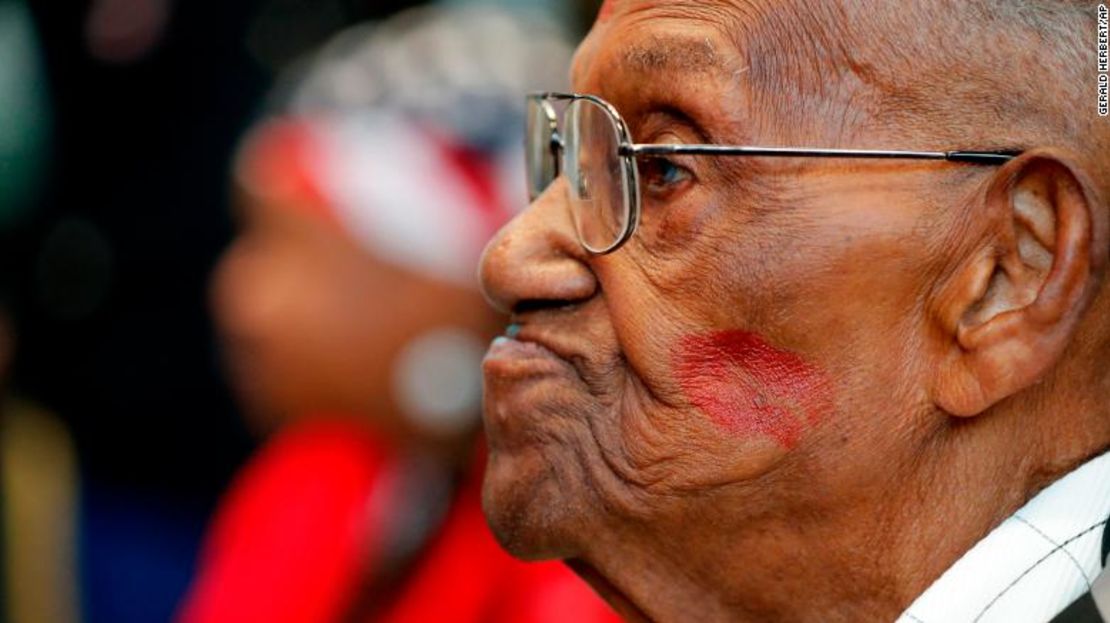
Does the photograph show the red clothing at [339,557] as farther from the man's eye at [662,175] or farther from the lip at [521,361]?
the man's eye at [662,175]

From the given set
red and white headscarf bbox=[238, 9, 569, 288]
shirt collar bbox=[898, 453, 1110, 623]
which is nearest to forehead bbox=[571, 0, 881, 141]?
shirt collar bbox=[898, 453, 1110, 623]

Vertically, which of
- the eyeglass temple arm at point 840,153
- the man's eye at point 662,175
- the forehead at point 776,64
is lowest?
the man's eye at point 662,175

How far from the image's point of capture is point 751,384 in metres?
2.00

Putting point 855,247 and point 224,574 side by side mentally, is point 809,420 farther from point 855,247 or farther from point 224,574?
point 224,574

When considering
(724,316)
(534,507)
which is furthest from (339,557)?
(724,316)

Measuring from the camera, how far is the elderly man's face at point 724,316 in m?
1.96

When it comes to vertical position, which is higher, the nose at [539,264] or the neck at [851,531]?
the nose at [539,264]

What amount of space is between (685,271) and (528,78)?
2.00 m

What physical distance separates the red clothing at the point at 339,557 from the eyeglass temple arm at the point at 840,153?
5.46 ft

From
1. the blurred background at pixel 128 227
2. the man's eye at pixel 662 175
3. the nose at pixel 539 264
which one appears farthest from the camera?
the blurred background at pixel 128 227

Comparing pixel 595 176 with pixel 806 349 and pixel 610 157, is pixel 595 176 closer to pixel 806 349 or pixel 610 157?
pixel 610 157

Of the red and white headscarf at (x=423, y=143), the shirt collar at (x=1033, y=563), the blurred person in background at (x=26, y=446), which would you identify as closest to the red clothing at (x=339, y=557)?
the red and white headscarf at (x=423, y=143)

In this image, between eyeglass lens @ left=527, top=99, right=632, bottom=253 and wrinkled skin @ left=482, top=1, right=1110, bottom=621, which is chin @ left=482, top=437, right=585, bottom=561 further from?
eyeglass lens @ left=527, top=99, right=632, bottom=253

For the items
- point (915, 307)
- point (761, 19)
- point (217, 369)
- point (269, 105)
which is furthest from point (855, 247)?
point (217, 369)
